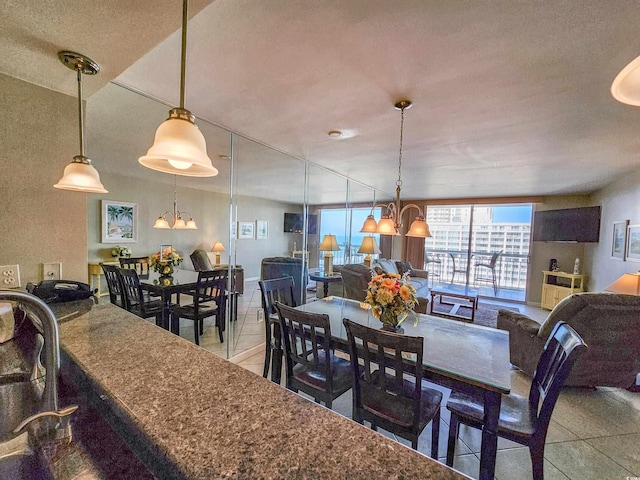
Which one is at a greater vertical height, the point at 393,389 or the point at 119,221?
the point at 119,221

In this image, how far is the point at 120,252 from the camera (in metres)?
2.85

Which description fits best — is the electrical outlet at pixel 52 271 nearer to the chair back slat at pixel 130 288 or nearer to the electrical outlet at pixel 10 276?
the electrical outlet at pixel 10 276

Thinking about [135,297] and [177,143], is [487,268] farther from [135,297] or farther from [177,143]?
[177,143]

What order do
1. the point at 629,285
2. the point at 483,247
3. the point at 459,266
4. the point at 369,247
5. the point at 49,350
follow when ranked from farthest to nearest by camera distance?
1. the point at 459,266
2. the point at 483,247
3. the point at 369,247
4. the point at 629,285
5. the point at 49,350

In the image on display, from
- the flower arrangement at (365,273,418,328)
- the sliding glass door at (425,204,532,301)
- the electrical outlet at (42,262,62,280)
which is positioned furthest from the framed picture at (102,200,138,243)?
the sliding glass door at (425,204,532,301)

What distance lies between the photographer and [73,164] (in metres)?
1.35

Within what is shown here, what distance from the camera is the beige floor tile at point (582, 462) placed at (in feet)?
5.29

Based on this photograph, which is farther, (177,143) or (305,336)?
(305,336)

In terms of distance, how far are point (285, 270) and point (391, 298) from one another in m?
2.51

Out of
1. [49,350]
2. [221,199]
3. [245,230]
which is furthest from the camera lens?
[245,230]

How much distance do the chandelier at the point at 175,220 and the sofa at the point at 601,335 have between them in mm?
3713

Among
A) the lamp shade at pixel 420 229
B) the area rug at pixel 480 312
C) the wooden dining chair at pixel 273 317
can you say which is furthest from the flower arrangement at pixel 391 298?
→ the area rug at pixel 480 312

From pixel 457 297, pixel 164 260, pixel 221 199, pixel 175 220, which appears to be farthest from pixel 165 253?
pixel 457 297

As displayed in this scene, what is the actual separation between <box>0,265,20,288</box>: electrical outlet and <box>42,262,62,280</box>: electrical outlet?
0.10 metres
